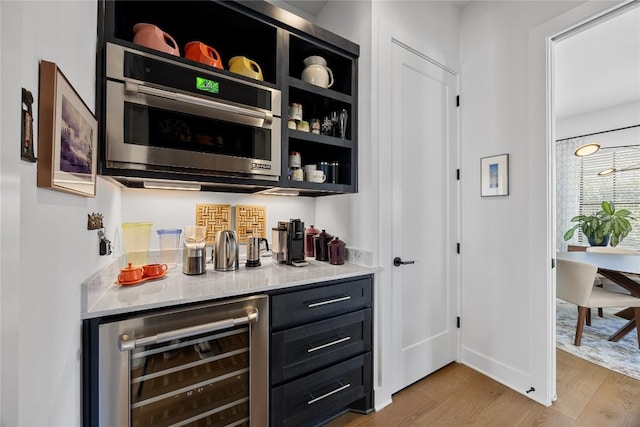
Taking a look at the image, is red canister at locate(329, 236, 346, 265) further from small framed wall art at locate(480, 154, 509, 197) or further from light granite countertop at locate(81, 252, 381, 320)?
small framed wall art at locate(480, 154, 509, 197)

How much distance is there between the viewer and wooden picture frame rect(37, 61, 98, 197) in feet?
2.17

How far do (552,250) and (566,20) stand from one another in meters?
1.46

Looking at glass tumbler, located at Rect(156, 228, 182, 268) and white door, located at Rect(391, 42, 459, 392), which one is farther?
white door, located at Rect(391, 42, 459, 392)

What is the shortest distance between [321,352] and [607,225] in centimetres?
479

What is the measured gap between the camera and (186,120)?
4.35 ft

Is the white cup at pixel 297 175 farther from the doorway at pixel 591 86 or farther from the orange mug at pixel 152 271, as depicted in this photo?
the doorway at pixel 591 86

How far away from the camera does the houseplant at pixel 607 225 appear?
377 centimetres

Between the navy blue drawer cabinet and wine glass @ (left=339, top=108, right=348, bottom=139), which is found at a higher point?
wine glass @ (left=339, top=108, right=348, bottom=139)

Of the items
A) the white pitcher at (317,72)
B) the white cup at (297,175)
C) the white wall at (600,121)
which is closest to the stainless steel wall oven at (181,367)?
the white cup at (297,175)

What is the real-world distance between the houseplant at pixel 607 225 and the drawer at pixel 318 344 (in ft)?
14.4

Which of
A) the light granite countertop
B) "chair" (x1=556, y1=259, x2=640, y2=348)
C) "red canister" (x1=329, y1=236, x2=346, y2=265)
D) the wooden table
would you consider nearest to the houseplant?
the wooden table

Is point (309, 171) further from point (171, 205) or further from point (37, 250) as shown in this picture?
point (37, 250)

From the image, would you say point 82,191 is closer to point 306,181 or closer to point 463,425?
point 306,181

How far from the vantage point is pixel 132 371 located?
105 cm
